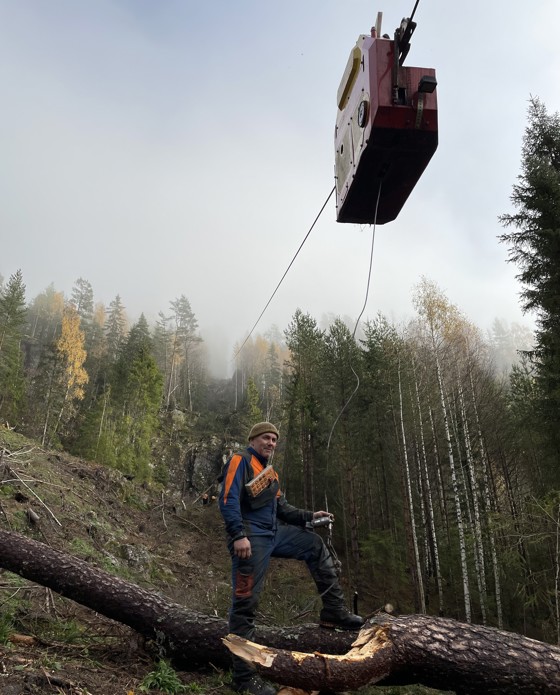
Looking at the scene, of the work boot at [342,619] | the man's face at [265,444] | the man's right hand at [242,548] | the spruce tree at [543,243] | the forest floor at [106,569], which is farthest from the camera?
the spruce tree at [543,243]

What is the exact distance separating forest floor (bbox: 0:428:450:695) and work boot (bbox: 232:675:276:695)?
0.48 ft

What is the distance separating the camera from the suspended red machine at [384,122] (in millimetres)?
3188

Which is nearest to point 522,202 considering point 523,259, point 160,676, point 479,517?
point 523,259

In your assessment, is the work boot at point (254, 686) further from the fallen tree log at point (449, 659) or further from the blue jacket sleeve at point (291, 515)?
the blue jacket sleeve at point (291, 515)

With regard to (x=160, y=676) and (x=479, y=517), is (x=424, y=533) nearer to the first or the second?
(x=479, y=517)

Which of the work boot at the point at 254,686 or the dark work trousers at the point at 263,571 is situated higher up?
the dark work trousers at the point at 263,571

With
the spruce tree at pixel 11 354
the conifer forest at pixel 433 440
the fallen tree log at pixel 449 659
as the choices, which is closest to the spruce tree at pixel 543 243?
the conifer forest at pixel 433 440

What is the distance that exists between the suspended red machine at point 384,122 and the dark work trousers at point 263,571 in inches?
128

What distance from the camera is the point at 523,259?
36.5ft

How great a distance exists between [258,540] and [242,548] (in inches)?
11.4

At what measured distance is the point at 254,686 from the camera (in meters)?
3.32

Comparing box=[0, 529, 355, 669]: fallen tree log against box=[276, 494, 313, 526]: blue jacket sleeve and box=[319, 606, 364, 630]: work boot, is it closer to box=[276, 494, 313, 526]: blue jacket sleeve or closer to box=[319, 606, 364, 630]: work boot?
box=[319, 606, 364, 630]: work boot

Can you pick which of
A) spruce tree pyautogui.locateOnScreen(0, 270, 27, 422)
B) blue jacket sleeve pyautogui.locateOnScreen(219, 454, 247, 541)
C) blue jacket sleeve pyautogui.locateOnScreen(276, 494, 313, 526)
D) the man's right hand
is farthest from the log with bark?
spruce tree pyautogui.locateOnScreen(0, 270, 27, 422)

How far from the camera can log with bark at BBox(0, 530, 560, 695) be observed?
121 inches
